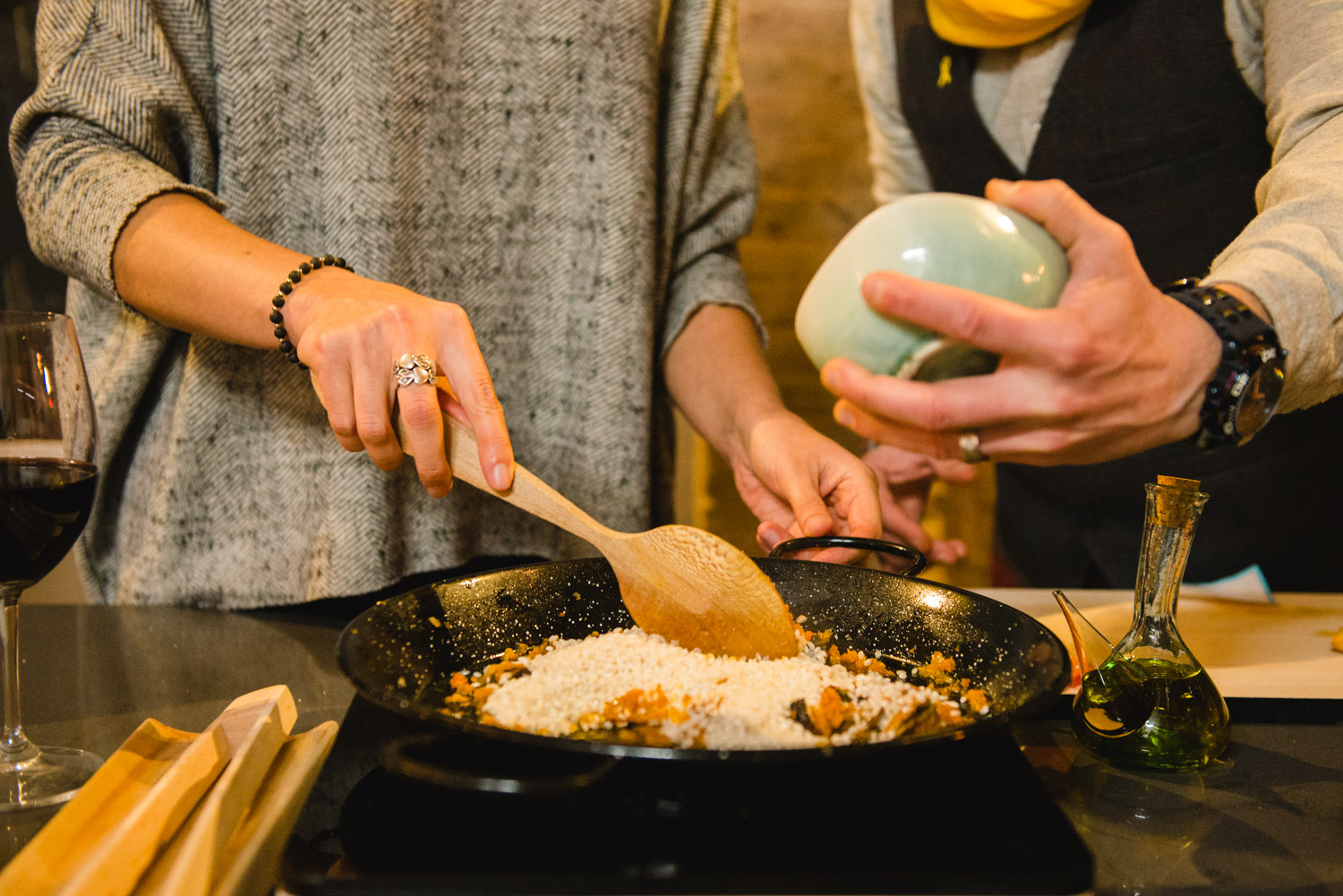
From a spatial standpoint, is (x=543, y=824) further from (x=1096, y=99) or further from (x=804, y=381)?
(x=804, y=381)

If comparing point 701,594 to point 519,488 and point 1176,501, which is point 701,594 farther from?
point 1176,501

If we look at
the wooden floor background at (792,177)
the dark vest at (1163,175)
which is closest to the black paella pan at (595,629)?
the dark vest at (1163,175)

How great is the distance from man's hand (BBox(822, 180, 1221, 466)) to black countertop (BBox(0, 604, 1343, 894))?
0.83 feet

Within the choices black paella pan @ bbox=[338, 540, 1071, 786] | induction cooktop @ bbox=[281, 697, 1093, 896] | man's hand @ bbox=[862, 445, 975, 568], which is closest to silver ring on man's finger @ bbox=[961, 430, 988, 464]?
black paella pan @ bbox=[338, 540, 1071, 786]

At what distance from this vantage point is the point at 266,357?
1.09m

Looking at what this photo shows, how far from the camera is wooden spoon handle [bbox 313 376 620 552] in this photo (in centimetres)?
78

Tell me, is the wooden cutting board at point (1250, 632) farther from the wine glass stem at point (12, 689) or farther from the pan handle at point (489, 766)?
the wine glass stem at point (12, 689)

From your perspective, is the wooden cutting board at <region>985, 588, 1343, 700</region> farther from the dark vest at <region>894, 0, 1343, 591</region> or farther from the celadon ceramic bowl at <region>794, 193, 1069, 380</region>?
the celadon ceramic bowl at <region>794, 193, 1069, 380</region>

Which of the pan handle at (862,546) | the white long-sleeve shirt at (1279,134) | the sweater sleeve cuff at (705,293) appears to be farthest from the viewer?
the sweater sleeve cuff at (705,293)

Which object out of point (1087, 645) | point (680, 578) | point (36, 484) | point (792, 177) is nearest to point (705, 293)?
point (680, 578)

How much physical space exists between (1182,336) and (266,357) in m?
0.99

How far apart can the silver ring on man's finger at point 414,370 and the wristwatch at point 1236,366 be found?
0.60m

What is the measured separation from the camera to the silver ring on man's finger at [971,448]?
66 centimetres

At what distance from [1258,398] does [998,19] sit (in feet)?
2.45
